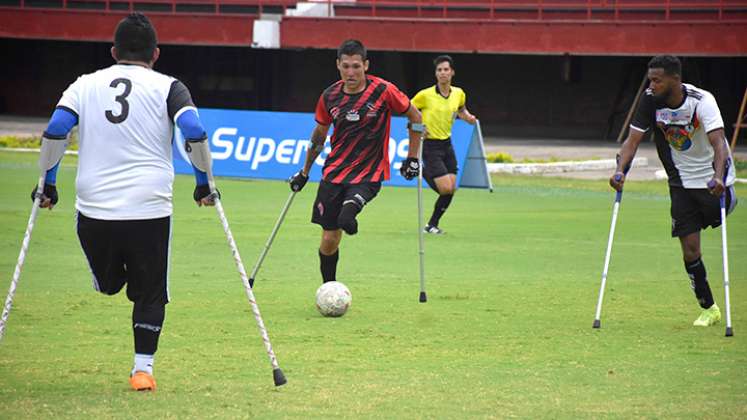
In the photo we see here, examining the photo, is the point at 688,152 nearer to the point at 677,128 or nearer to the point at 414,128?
the point at 677,128

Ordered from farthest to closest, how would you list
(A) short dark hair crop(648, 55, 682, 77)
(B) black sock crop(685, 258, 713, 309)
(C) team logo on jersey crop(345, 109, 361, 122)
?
(C) team logo on jersey crop(345, 109, 361, 122), (B) black sock crop(685, 258, 713, 309), (A) short dark hair crop(648, 55, 682, 77)

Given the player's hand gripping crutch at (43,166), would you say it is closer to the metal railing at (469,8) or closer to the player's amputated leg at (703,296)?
the player's amputated leg at (703,296)

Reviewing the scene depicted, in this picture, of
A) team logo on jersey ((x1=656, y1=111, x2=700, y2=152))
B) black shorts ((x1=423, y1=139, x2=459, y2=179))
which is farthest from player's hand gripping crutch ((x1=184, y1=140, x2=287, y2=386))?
black shorts ((x1=423, y1=139, x2=459, y2=179))

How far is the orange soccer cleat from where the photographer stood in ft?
23.9

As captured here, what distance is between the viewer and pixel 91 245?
289 inches

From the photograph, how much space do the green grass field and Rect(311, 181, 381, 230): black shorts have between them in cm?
77

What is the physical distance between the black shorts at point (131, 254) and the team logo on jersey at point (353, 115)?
11.9 feet

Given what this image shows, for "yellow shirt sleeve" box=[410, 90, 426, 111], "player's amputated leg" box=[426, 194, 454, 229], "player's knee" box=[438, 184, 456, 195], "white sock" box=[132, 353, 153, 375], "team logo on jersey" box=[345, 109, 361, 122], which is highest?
"team logo on jersey" box=[345, 109, 361, 122]

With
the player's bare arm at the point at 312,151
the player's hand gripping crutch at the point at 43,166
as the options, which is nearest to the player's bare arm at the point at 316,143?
the player's bare arm at the point at 312,151

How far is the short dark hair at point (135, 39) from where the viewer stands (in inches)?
285

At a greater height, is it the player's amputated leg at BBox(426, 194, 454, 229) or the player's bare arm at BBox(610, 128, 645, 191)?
the player's bare arm at BBox(610, 128, 645, 191)

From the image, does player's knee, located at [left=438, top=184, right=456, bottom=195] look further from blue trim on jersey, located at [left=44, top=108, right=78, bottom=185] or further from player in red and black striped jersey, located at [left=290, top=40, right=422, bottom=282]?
blue trim on jersey, located at [left=44, top=108, right=78, bottom=185]

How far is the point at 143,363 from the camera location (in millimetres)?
7379

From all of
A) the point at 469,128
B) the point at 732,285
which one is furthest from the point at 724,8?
the point at 732,285
